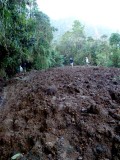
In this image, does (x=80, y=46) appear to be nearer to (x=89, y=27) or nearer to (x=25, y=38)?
(x=25, y=38)

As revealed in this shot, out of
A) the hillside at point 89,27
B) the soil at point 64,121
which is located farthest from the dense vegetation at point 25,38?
the hillside at point 89,27

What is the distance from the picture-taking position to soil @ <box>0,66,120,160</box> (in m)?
3.76

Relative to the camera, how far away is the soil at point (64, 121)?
3.76m

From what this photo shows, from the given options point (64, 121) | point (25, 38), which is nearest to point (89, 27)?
point (25, 38)

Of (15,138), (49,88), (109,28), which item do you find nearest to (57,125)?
(15,138)

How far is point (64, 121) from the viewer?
4422 mm

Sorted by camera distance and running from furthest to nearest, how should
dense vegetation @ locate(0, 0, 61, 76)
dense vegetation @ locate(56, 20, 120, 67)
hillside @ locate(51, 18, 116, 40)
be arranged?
hillside @ locate(51, 18, 116, 40), dense vegetation @ locate(56, 20, 120, 67), dense vegetation @ locate(0, 0, 61, 76)

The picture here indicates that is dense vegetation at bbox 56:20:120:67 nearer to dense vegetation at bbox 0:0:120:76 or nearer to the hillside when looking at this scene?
dense vegetation at bbox 0:0:120:76

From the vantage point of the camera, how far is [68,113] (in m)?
4.64

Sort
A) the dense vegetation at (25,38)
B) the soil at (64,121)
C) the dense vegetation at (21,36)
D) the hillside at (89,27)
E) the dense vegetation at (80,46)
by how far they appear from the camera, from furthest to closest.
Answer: the hillside at (89,27) → the dense vegetation at (80,46) → the dense vegetation at (25,38) → the dense vegetation at (21,36) → the soil at (64,121)

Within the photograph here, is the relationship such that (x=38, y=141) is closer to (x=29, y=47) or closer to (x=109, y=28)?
(x=29, y=47)

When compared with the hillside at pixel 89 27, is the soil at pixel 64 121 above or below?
below

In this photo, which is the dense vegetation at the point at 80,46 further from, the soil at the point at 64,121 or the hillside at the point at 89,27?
the hillside at the point at 89,27

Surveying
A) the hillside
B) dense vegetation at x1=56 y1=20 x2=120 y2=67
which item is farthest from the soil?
the hillside
